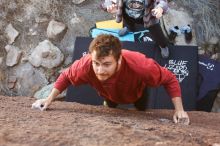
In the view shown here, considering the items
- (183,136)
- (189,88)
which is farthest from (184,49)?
(183,136)

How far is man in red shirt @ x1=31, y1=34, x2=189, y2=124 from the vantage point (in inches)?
90.0

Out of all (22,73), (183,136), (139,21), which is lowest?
(183,136)

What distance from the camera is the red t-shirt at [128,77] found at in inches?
96.9

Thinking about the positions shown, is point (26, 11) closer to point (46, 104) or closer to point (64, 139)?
point (46, 104)

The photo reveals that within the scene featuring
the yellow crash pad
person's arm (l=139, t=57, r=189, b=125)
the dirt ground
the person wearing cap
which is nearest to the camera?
the dirt ground

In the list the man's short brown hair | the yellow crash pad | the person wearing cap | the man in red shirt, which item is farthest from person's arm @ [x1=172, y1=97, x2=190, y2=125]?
the yellow crash pad

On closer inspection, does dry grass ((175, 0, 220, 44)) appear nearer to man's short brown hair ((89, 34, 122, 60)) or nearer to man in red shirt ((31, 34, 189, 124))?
man in red shirt ((31, 34, 189, 124))

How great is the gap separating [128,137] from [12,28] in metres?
2.48

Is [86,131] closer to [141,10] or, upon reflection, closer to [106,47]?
[106,47]

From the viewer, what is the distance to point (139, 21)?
330 centimetres

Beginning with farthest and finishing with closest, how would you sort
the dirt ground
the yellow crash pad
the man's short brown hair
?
the yellow crash pad < the man's short brown hair < the dirt ground

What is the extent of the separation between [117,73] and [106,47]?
25cm

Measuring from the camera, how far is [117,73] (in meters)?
2.47

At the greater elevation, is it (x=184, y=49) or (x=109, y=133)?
(x=184, y=49)
